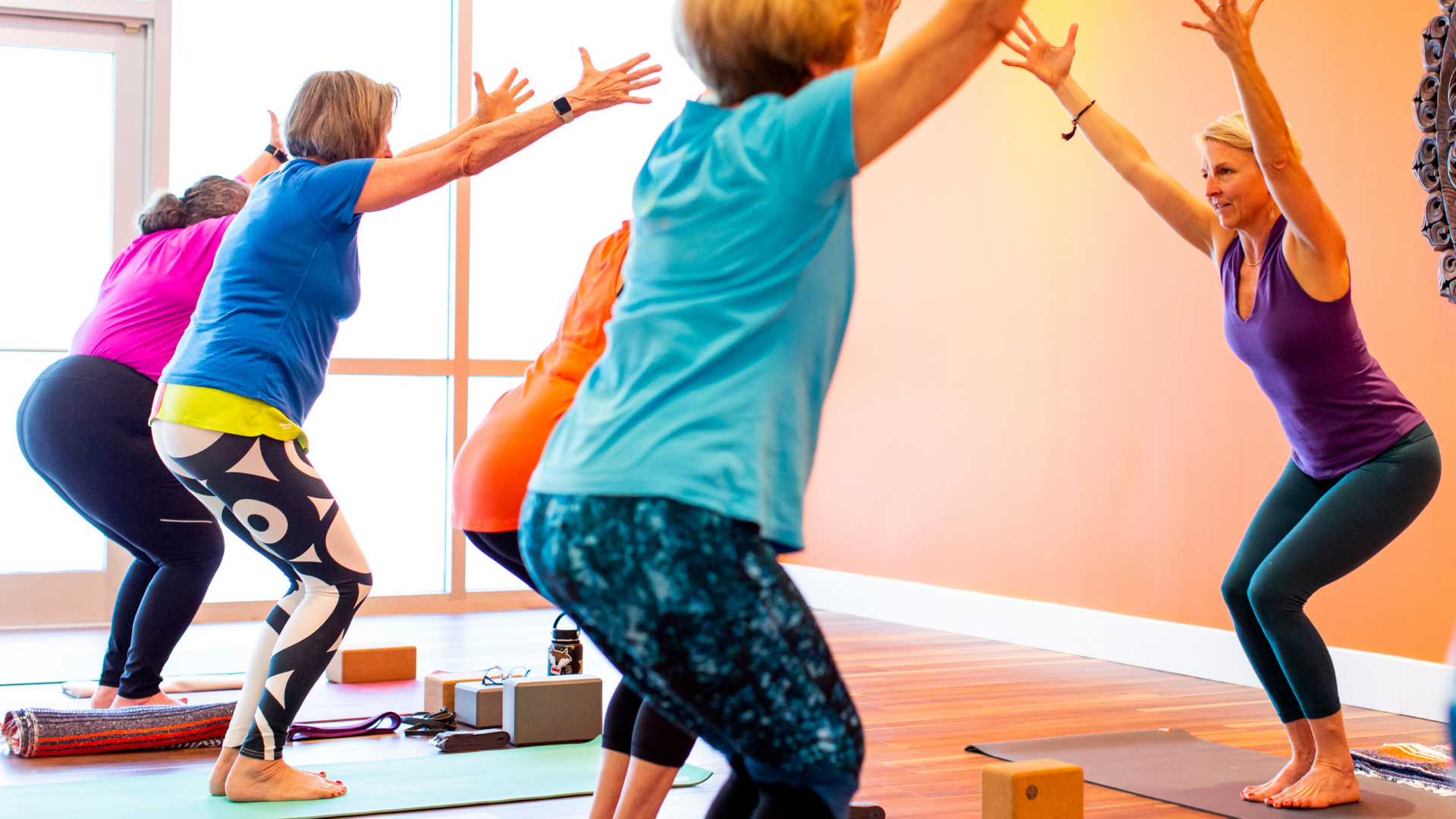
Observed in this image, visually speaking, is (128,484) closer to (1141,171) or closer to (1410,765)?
(1141,171)

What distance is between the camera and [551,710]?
3102 millimetres

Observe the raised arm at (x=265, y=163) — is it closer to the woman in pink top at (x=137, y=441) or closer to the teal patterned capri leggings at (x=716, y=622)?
the woman in pink top at (x=137, y=441)

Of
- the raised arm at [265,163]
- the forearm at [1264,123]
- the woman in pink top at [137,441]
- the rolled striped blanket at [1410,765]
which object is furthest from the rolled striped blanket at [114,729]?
the rolled striped blanket at [1410,765]

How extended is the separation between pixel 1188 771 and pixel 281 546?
6.82 ft

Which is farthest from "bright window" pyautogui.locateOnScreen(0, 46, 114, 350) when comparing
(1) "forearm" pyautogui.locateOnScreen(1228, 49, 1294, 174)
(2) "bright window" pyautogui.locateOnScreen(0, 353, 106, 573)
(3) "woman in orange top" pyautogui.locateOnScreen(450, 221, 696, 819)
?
(1) "forearm" pyautogui.locateOnScreen(1228, 49, 1294, 174)

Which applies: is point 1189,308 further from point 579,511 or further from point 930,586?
point 579,511

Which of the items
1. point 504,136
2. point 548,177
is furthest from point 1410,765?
point 548,177

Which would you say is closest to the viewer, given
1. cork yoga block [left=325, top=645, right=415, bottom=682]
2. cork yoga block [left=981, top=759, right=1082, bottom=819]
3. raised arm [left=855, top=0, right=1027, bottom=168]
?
raised arm [left=855, top=0, right=1027, bottom=168]

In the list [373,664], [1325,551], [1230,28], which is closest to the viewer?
[1230,28]

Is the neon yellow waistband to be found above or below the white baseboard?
above

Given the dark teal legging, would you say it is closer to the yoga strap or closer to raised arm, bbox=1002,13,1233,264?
raised arm, bbox=1002,13,1233,264

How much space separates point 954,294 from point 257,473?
3683mm

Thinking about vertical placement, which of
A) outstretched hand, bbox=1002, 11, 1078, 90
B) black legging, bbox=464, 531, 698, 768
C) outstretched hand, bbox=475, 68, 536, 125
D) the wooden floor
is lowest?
the wooden floor

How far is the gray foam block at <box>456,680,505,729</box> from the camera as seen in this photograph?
3.23m
